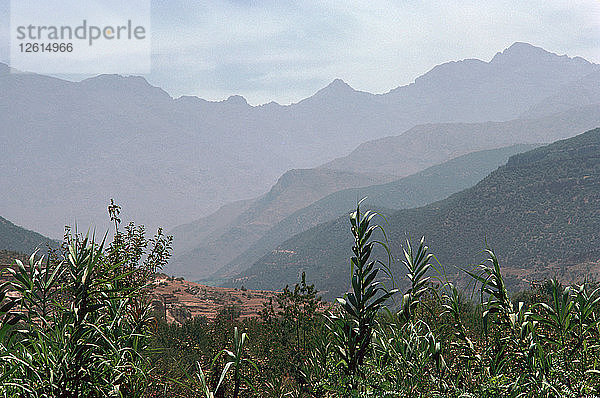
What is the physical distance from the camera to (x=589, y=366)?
2869 millimetres

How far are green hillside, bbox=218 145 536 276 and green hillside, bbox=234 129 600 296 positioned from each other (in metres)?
69.4

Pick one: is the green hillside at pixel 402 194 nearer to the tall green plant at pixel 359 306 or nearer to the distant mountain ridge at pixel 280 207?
the distant mountain ridge at pixel 280 207

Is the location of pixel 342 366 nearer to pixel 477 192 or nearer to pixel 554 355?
pixel 554 355

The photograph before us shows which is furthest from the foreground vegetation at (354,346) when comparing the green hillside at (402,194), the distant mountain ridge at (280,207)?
the distant mountain ridge at (280,207)

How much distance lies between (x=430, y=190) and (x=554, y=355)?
463 ft

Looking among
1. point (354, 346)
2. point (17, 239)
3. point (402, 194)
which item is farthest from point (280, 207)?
point (354, 346)

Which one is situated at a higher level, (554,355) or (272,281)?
(554,355)

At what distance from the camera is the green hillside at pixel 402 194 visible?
453 ft

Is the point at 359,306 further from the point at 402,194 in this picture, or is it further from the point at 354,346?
the point at 402,194

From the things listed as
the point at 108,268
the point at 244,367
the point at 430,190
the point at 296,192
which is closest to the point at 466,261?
the point at 244,367

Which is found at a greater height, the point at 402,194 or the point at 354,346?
the point at 402,194

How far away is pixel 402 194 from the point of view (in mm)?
141000

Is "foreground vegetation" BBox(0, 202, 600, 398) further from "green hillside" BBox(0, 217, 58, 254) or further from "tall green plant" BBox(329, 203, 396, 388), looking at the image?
"green hillside" BBox(0, 217, 58, 254)

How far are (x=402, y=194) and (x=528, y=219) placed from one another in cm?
9398
